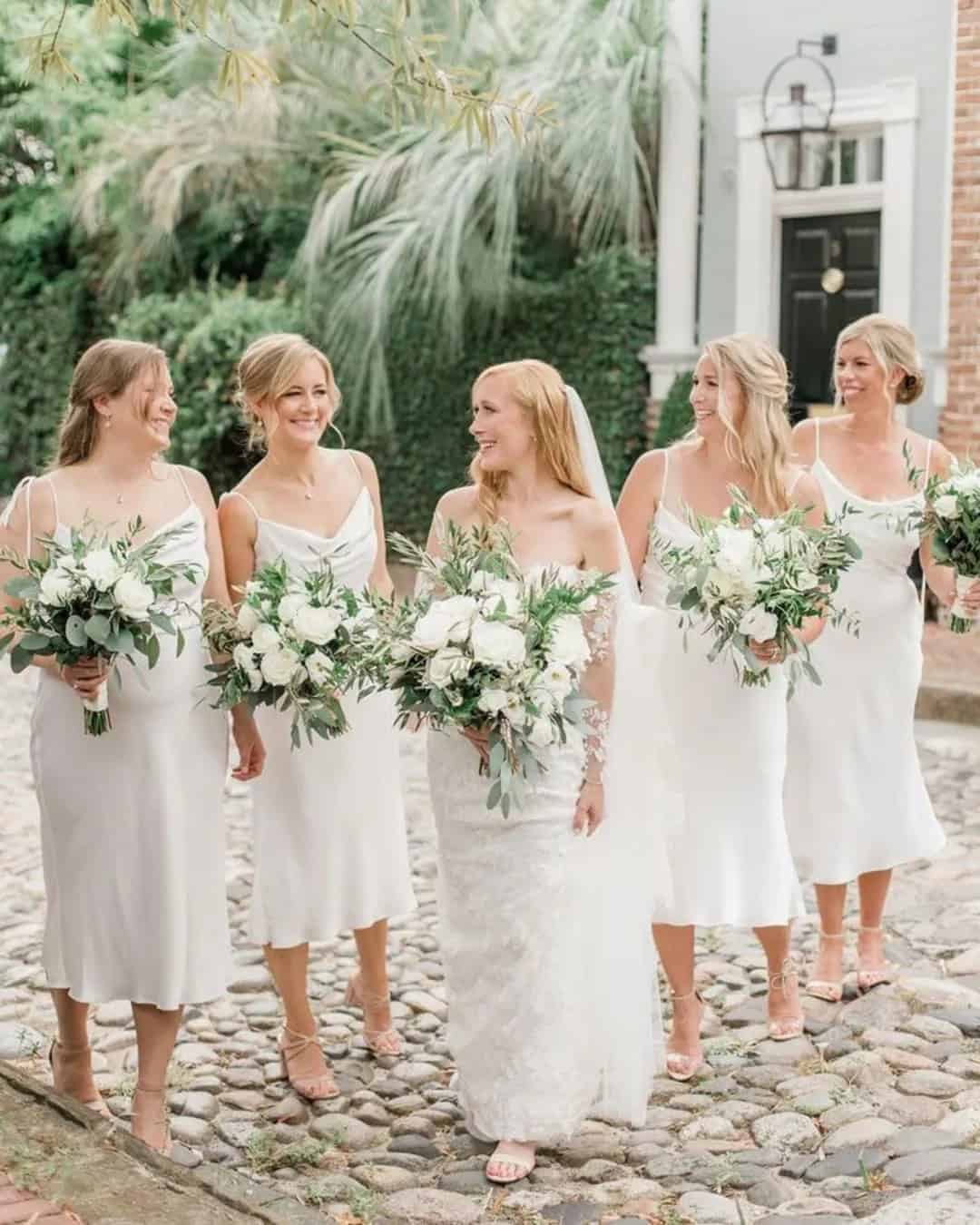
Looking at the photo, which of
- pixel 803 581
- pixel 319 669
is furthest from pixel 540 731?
pixel 803 581

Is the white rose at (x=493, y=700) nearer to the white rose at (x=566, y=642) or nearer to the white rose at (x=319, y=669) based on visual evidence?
the white rose at (x=566, y=642)

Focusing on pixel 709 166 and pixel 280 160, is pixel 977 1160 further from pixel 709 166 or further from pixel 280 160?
pixel 280 160

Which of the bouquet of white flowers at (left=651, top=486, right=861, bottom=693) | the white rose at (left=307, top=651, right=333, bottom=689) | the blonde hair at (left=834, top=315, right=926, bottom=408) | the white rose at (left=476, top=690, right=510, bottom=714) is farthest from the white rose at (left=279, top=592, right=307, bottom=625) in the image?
the blonde hair at (left=834, top=315, right=926, bottom=408)

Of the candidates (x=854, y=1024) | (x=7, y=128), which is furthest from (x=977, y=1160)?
(x=7, y=128)

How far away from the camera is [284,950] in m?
5.05

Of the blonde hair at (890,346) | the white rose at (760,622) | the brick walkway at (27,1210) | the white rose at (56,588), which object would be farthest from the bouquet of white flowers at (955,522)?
the brick walkway at (27,1210)

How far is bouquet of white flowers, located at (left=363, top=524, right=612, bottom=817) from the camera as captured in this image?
418cm

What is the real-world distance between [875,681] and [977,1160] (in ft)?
6.17

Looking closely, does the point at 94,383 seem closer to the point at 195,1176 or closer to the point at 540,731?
the point at 540,731

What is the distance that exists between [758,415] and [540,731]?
1.43 m

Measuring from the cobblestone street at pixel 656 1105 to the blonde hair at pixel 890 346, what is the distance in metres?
2.00

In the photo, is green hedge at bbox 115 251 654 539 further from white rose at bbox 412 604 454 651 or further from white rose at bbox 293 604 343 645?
white rose at bbox 412 604 454 651

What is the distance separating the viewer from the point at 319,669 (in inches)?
177

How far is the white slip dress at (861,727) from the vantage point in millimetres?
5789
